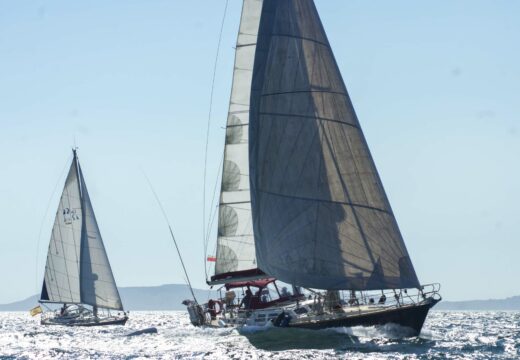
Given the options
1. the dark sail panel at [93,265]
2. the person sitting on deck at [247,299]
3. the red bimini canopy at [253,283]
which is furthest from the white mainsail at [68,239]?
the person sitting on deck at [247,299]

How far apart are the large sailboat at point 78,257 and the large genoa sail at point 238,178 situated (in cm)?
2637

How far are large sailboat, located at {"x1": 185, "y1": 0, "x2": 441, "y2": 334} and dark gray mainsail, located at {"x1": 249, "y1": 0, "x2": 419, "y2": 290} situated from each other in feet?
0.16

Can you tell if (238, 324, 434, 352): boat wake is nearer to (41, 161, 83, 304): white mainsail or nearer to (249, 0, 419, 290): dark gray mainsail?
(249, 0, 419, 290): dark gray mainsail

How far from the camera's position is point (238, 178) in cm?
6362

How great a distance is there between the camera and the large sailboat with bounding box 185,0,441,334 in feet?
152

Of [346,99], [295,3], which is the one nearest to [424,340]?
[346,99]

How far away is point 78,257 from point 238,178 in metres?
29.1

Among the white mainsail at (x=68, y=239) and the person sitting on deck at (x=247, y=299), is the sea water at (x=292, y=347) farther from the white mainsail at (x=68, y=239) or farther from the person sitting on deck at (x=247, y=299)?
the white mainsail at (x=68, y=239)

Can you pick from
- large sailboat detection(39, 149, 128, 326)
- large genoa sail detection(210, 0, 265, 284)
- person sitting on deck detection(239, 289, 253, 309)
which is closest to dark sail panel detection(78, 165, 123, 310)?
large sailboat detection(39, 149, 128, 326)

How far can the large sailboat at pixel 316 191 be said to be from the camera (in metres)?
46.3

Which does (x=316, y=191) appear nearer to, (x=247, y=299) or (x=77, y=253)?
(x=247, y=299)

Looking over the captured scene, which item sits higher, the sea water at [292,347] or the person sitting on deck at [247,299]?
the person sitting on deck at [247,299]

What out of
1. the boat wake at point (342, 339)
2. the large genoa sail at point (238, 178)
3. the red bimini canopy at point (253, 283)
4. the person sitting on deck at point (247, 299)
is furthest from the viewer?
the red bimini canopy at point (253, 283)

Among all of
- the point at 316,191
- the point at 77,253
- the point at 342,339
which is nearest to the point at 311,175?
the point at 316,191
